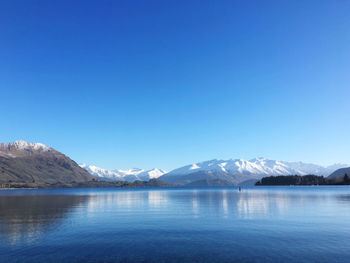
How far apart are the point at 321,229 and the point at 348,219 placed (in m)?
14.3

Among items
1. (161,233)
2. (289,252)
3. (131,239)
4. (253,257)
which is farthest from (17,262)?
(289,252)

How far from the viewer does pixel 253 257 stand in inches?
1073

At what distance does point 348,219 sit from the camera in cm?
5100

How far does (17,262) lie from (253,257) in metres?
25.4

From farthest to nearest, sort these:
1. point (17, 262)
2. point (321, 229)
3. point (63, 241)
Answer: point (321, 229) < point (63, 241) < point (17, 262)

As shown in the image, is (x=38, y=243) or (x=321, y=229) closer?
(x=38, y=243)

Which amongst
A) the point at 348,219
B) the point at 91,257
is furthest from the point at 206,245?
the point at 348,219

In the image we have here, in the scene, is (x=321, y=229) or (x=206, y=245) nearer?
(x=206, y=245)

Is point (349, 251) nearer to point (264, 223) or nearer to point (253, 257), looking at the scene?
point (253, 257)

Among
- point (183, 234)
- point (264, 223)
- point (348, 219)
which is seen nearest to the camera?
point (183, 234)

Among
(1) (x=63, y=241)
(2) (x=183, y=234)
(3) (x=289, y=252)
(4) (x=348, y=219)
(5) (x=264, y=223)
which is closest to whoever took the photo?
(3) (x=289, y=252)

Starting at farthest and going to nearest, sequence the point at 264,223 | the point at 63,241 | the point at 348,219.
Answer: the point at 348,219 < the point at 264,223 < the point at 63,241

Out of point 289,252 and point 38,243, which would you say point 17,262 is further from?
point 289,252

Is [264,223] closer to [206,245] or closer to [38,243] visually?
[206,245]
